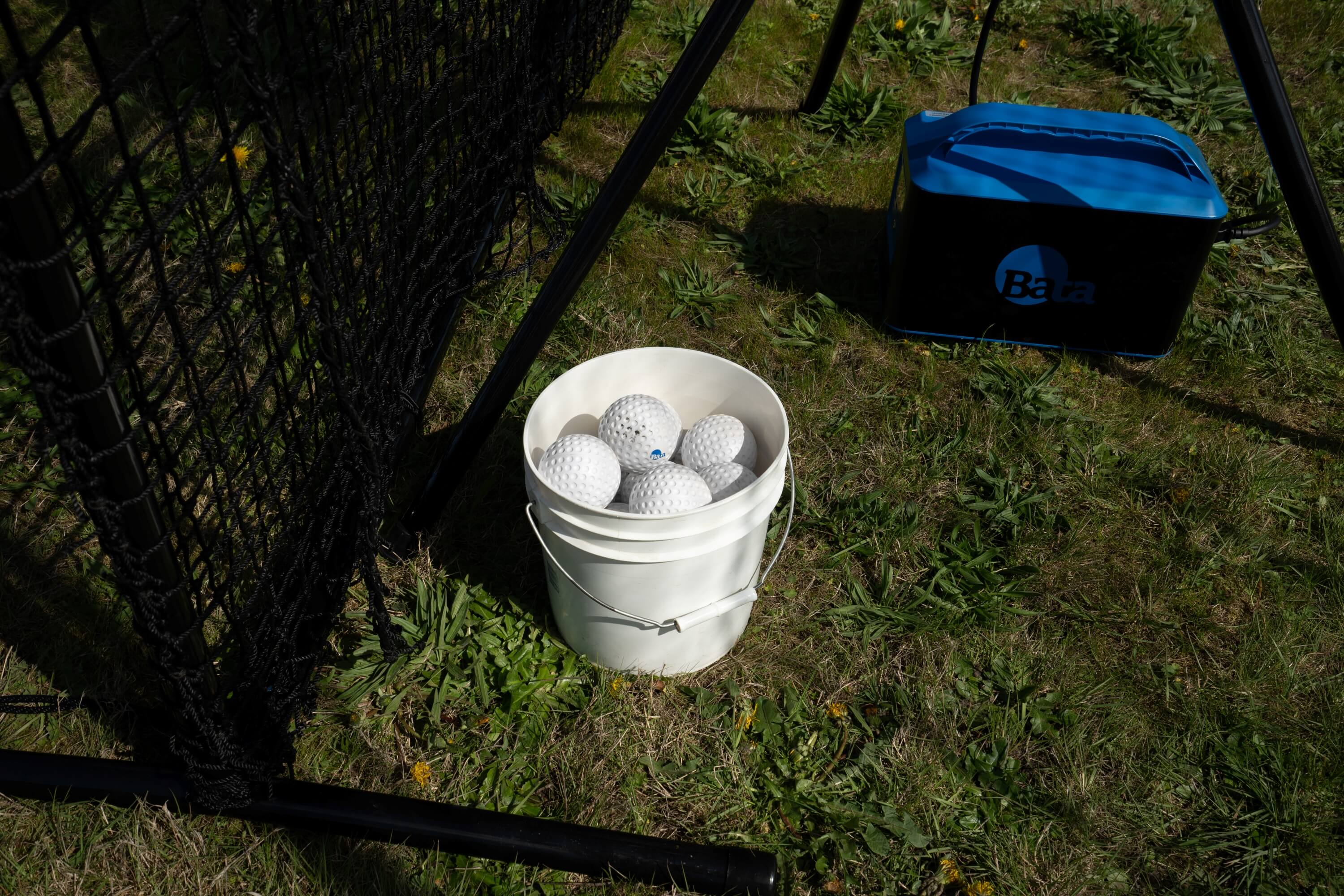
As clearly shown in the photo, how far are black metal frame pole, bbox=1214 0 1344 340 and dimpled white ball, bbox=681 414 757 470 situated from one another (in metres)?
1.35

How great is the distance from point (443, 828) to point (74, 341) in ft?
3.31

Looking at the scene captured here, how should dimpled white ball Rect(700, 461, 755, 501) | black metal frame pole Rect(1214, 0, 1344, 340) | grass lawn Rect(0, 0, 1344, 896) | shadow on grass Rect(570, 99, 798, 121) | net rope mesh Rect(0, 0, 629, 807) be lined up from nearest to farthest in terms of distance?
net rope mesh Rect(0, 0, 629, 807)
grass lawn Rect(0, 0, 1344, 896)
dimpled white ball Rect(700, 461, 755, 501)
black metal frame pole Rect(1214, 0, 1344, 340)
shadow on grass Rect(570, 99, 798, 121)

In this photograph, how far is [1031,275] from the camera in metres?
2.70

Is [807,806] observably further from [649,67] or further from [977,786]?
[649,67]

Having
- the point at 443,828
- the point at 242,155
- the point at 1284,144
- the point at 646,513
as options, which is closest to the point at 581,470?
the point at 646,513

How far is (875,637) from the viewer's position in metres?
2.17

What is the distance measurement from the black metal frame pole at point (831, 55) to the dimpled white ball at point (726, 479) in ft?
5.88

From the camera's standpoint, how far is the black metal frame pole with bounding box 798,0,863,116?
10.4 feet

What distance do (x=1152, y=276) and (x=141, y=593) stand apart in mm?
2453

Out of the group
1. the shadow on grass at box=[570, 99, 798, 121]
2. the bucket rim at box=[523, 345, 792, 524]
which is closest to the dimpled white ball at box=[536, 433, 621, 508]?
the bucket rim at box=[523, 345, 792, 524]

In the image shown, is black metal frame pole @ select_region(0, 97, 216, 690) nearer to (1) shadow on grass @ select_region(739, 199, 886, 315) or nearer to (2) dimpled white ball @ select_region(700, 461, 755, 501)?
(2) dimpled white ball @ select_region(700, 461, 755, 501)

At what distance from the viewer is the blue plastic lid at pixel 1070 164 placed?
2523 mm

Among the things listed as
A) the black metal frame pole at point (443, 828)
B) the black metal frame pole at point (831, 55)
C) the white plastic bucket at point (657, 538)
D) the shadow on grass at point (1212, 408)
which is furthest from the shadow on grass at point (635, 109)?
the black metal frame pole at point (443, 828)

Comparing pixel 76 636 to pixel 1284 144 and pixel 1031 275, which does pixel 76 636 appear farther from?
pixel 1284 144
